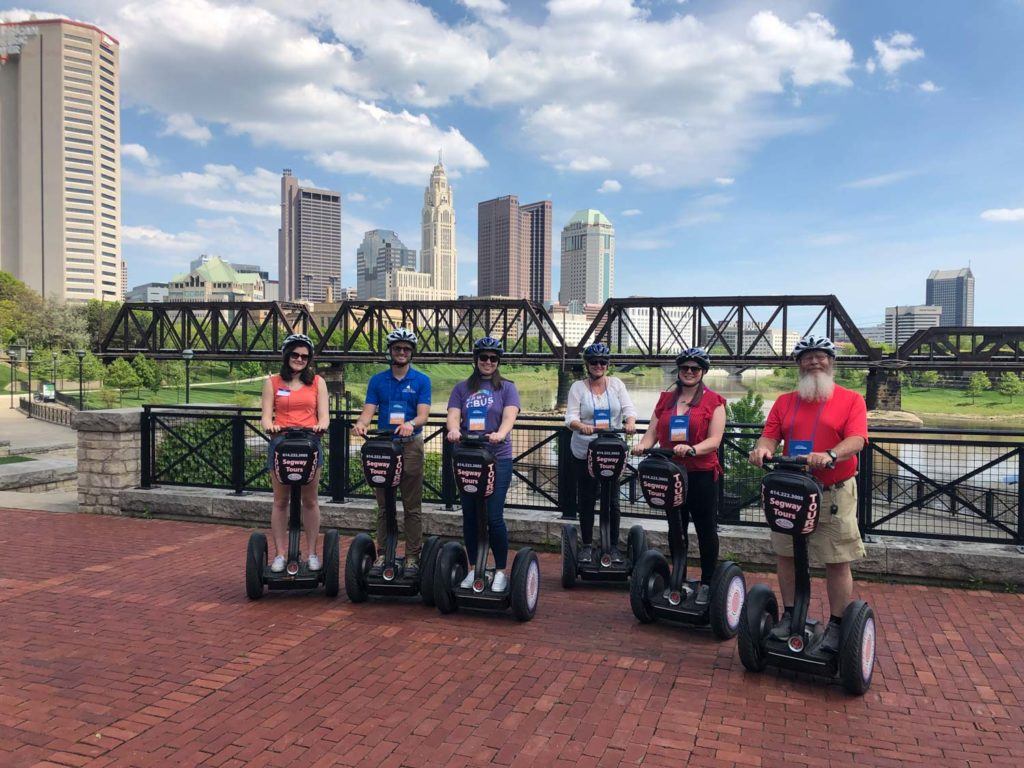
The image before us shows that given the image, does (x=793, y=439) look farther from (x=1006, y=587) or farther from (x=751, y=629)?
(x=1006, y=587)

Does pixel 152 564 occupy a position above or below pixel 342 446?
below

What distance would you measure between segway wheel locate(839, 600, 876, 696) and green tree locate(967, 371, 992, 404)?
77.5 meters

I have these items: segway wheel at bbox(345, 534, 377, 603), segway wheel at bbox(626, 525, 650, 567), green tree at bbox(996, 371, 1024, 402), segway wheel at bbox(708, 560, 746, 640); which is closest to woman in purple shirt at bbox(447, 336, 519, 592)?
segway wheel at bbox(345, 534, 377, 603)

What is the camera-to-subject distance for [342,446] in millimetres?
8547

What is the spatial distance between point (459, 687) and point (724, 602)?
6.30 ft

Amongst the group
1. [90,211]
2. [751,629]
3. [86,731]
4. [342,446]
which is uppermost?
[90,211]

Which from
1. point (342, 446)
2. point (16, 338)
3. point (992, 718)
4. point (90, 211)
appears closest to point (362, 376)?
point (16, 338)

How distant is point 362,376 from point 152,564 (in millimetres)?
78272

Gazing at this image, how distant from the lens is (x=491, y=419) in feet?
18.4

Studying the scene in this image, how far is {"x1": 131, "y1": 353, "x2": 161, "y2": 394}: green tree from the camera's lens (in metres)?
51.2

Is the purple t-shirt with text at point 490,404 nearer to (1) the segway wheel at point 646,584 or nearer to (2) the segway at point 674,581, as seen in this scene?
(2) the segway at point 674,581

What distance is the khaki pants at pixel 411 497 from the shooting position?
A: 6.04m

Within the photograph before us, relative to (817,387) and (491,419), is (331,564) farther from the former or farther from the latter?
(817,387)

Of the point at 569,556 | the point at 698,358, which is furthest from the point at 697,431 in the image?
the point at 569,556
